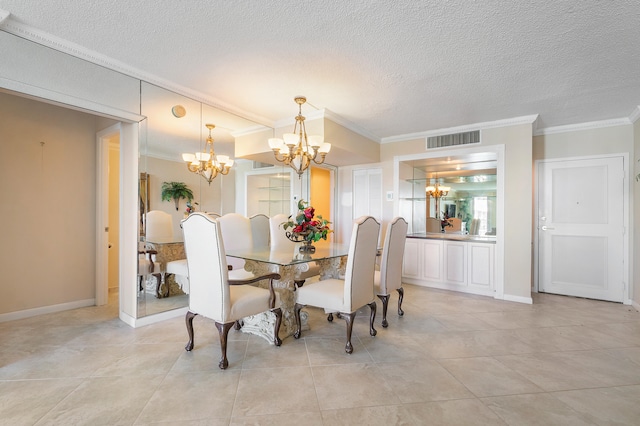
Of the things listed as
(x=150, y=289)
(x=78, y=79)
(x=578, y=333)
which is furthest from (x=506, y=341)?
(x=78, y=79)

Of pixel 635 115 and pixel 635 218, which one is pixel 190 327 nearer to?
pixel 635 218

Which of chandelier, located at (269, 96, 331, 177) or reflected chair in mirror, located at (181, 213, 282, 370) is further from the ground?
chandelier, located at (269, 96, 331, 177)

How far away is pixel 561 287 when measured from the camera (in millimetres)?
4355

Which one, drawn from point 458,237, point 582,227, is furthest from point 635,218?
point 458,237

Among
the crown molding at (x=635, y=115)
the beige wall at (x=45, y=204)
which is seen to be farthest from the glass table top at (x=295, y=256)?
the crown molding at (x=635, y=115)

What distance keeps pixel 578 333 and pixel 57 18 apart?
16.7 ft

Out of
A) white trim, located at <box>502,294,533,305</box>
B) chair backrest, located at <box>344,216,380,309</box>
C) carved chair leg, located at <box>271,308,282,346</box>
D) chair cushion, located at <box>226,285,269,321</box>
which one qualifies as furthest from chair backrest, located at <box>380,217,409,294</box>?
white trim, located at <box>502,294,533,305</box>

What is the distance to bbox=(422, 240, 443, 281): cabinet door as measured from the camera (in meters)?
4.62

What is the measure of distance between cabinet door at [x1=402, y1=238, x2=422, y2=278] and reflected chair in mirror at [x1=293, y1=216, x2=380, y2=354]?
2324 mm

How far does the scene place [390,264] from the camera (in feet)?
9.98

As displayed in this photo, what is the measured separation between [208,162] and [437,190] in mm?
3838

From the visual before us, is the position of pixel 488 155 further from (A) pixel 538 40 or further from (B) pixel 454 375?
(B) pixel 454 375

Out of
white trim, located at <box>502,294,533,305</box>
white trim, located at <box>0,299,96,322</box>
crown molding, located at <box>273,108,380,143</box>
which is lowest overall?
white trim, located at <box>502,294,533,305</box>

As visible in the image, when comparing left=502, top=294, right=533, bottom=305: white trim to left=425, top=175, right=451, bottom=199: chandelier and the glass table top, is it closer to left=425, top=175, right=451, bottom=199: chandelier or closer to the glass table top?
left=425, top=175, right=451, bottom=199: chandelier
